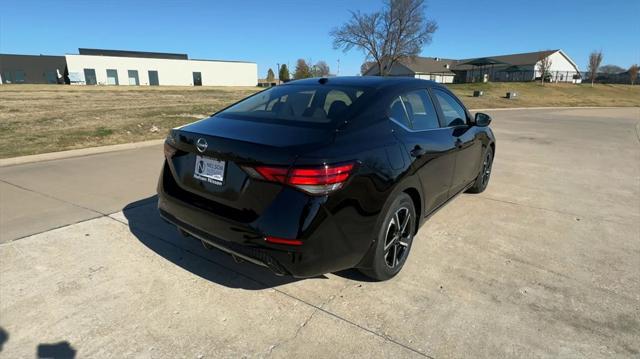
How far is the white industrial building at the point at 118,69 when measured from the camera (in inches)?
2498

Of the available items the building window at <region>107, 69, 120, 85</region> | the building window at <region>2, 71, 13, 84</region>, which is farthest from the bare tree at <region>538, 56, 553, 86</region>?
the building window at <region>2, 71, 13, 84</region>

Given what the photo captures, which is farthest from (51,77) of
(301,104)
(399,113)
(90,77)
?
(399,113)

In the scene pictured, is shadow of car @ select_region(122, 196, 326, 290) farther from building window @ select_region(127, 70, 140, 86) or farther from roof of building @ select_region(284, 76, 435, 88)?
building window @ select_region(127, 70, 140, 86)

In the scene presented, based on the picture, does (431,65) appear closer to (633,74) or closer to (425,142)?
(633,74)

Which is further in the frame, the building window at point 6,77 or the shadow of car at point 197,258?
the building window at point 6,77

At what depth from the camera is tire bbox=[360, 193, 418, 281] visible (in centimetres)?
274

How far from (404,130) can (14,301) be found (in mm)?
3060

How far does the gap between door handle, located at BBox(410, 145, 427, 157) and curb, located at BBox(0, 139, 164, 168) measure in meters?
6.56

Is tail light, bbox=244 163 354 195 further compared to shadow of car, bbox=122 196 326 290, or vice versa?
shadow of car, bbox=122 196 326 290

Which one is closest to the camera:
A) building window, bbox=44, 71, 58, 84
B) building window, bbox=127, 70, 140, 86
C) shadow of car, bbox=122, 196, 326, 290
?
shadow of car, bbox=122, 196, 326, 290

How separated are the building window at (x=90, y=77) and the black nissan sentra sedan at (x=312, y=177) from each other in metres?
73.9

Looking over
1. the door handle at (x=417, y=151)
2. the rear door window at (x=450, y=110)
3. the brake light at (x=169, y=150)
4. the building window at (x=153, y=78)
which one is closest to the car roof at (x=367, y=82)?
the rear door window at (x=450, y=110)

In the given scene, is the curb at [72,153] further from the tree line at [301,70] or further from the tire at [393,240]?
the tree line at [301,70]

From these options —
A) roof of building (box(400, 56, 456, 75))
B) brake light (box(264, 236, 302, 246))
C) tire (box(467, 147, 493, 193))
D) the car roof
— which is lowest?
tire (box(467, 147, 493, 193))
